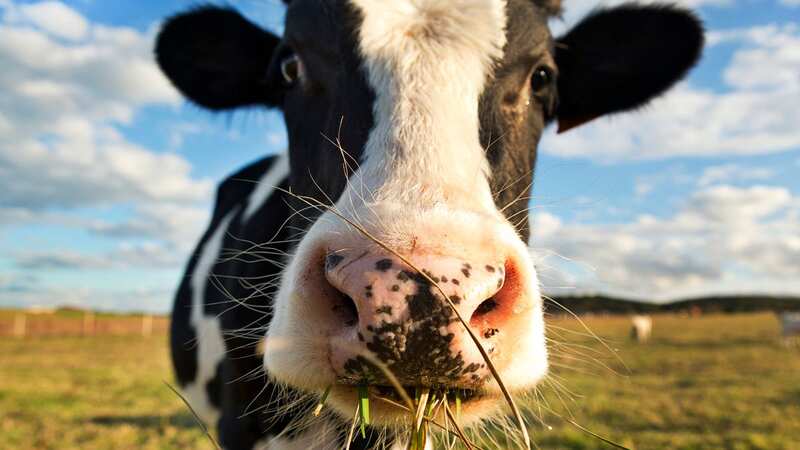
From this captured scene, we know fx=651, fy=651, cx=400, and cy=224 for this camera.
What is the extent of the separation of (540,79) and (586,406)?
21.8ft

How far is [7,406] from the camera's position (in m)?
9.36

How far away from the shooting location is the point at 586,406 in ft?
27.8

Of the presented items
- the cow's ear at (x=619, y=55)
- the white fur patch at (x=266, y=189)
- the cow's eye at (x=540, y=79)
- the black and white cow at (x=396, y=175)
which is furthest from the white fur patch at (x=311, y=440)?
the cow's ear at (x=619, y=55)

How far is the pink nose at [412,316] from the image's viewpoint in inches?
58.9

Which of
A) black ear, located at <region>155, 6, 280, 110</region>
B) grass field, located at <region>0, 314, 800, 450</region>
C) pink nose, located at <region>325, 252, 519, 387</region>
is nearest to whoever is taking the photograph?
pink nose, located at <region>325, 252, 519, 387</region>

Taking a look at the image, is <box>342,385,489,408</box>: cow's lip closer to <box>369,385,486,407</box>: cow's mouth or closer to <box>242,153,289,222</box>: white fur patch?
<box>369,385,486,407</box>: cow's mouth

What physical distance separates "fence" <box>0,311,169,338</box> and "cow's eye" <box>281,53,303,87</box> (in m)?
37.2

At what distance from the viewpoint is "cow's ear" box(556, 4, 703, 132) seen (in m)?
3.72

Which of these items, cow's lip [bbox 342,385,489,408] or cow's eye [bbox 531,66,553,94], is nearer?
cow's lip [bbox 342,385,489,408]

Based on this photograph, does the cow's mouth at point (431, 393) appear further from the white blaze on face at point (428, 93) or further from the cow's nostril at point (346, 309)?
the white blaze on face at point (428, 93)

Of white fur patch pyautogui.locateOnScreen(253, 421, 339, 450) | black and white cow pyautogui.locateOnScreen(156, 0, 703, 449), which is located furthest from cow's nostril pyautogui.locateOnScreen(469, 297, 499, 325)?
white fur patch pyautogui.locateOnScreen(253, 421, 339, 450)

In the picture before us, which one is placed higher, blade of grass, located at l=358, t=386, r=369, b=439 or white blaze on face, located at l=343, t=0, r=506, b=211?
white blaze on face, located at l=343, t=0, r=506, b=211

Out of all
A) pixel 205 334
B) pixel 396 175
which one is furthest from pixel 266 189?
pixel 396 175

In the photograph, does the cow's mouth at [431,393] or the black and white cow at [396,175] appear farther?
the cow's mouth at [431,393]
